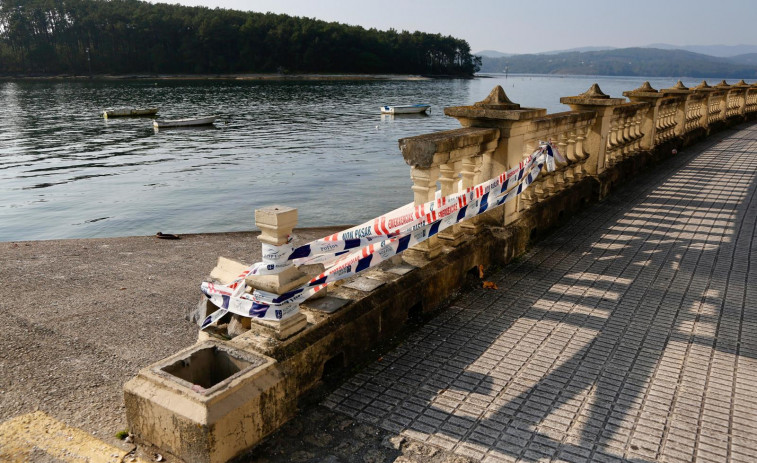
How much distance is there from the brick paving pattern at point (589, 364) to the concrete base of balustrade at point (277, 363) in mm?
229

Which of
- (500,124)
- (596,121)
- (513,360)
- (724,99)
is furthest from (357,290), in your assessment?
(724,99)

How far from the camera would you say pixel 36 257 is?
356 inches

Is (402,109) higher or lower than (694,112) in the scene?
lower

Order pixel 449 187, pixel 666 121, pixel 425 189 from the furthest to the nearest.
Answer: pixel 666 121, pixel 449 187, pixel 425 189

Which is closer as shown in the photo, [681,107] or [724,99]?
[681,107]

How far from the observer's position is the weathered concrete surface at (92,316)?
15.0 feet

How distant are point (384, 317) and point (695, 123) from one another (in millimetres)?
16555

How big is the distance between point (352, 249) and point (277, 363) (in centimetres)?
124

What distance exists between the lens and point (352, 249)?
4727 mm

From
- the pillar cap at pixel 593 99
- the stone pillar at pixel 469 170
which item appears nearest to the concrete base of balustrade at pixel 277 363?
the stone pillar at pixel 469 170

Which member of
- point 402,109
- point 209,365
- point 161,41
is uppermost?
point 161,41

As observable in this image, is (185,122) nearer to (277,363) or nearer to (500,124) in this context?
(500,124)

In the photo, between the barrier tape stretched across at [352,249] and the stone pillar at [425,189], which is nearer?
the barrier tape stretched across at [352,249]

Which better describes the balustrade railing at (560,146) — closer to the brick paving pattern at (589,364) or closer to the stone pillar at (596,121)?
the stone pillar at (596,121)
